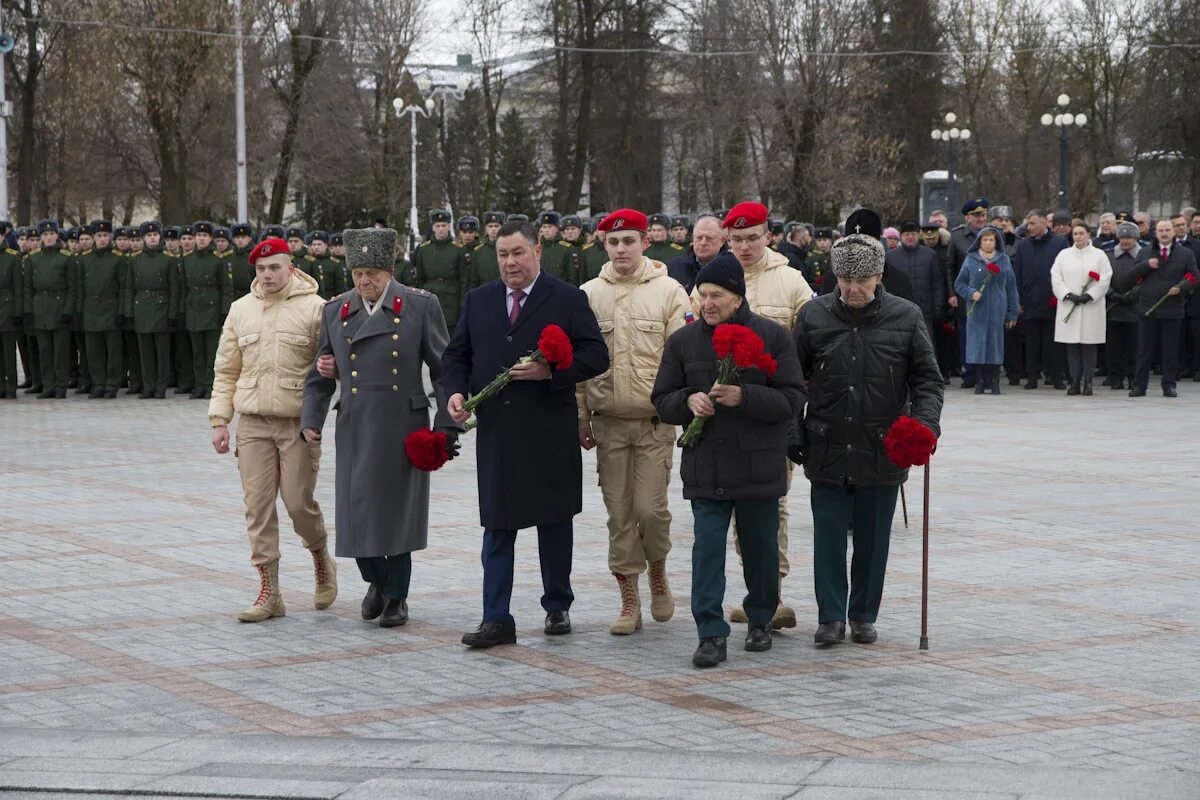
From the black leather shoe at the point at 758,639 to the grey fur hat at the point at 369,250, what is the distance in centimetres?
240

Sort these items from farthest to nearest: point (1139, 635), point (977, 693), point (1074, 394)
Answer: point (1074, 394), point (1139, 635), point (977, 693)

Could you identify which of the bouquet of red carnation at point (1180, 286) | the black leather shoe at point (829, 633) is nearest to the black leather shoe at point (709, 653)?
the black leather shoe at point (829, 633)

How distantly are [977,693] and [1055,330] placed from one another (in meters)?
15.6

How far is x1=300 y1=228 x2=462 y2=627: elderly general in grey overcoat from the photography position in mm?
8570

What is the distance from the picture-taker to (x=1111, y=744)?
20.2 ft

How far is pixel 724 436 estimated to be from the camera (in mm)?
7707

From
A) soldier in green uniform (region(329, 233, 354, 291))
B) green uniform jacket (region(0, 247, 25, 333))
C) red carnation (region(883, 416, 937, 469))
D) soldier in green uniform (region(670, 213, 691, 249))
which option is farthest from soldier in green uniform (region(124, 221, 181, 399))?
red carnation (region(883, 416, 937, 469))

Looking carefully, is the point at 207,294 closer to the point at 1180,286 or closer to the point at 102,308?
the point at 102,308

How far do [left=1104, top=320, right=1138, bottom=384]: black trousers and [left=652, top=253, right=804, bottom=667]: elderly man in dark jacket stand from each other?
1539 cm

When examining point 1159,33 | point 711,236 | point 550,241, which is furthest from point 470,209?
point 711,236

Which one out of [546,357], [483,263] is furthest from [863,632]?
[483,263]

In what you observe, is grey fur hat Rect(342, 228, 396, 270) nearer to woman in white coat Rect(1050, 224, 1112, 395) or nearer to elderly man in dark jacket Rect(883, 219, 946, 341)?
elderly man in dark jacket Rect(883, 219, 946, 341)

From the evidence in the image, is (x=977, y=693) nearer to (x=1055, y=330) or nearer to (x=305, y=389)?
(x=305, y=389)

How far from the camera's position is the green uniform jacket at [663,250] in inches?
866
